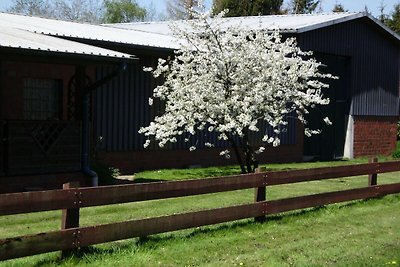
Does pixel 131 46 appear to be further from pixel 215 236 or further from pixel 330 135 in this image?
pixel 330 135

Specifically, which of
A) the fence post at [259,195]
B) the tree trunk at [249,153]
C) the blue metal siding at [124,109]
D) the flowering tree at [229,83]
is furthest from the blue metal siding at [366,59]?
the fence post at [259,195]

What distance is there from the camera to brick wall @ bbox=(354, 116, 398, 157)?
87.0 ft

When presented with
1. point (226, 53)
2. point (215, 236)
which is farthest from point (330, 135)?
point (215, 236)

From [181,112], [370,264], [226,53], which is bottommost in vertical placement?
[370,264]

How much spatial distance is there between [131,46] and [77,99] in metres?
3.16

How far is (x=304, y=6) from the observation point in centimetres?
5931

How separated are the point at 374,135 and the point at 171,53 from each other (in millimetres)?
12876

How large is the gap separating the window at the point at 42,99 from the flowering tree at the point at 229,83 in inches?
90.0

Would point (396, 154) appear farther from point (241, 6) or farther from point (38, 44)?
point (241, 6)

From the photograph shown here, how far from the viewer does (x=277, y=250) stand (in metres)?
8.28

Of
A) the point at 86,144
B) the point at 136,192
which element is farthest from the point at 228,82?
the point at 136,192

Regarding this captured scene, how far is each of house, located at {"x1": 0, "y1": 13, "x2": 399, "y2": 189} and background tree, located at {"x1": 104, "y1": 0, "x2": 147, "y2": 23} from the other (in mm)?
34001

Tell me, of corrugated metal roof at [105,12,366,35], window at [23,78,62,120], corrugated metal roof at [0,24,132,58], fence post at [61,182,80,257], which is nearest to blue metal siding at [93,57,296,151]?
window at [23,78,62,120]

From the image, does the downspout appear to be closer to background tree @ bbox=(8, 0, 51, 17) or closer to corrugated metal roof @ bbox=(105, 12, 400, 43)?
corrugated metal roof @ bbox=(105, 12, 400, 43)
